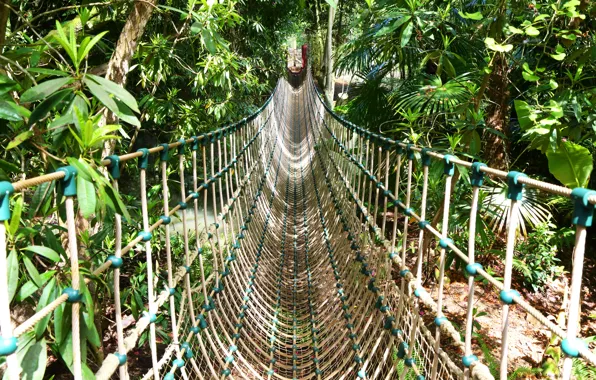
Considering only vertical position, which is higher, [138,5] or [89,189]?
[138,5]

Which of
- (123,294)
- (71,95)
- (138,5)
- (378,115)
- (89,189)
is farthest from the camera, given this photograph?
(378,115)

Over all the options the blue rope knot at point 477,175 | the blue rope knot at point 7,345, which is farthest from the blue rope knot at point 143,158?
the blue rope knot at point 477,175

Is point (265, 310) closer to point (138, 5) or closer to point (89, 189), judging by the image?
point (138, 5)

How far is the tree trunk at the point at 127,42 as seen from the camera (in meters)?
1.54

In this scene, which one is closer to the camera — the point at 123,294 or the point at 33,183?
the point at 33,183

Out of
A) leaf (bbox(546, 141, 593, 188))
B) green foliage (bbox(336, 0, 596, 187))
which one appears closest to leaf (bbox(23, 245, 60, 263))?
green foliage (bbox(336, 0, 596, 187))

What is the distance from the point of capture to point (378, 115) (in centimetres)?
314

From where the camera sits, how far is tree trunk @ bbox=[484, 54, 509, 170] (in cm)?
225

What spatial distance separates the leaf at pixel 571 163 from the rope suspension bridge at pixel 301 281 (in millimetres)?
303

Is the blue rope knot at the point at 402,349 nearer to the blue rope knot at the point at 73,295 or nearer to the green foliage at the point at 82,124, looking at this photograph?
the green foliage at the point at 82,124

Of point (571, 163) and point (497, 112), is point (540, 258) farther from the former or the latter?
point (571, 163)

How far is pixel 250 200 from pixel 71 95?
206cm

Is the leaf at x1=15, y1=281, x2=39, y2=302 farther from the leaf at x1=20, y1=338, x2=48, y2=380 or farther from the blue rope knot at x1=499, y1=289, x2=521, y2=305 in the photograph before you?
the blue rope knot at x1=499, y1=289, x2=521, y2=305

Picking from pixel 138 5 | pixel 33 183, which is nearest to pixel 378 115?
pixel 138 5
